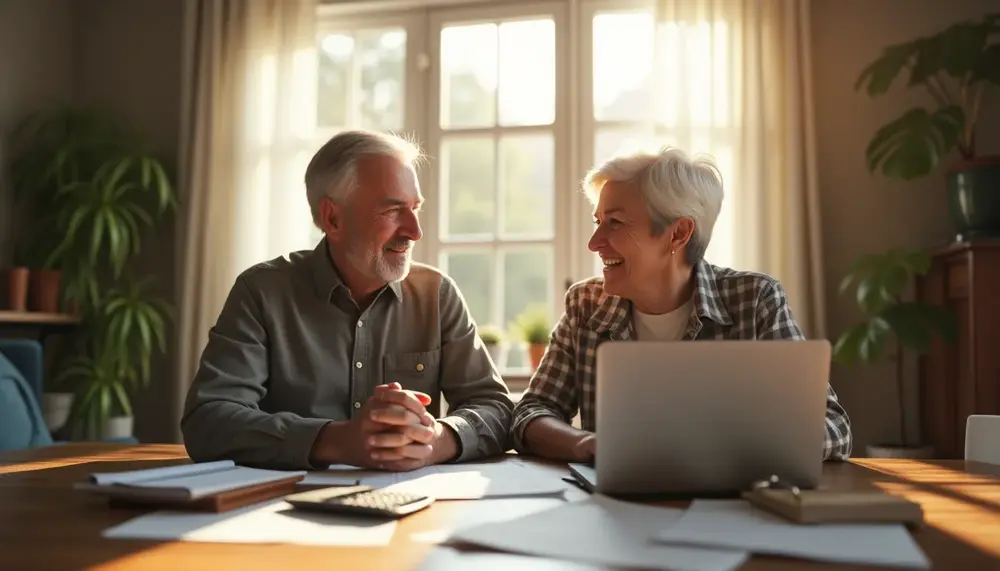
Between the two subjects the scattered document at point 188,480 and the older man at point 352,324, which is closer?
the scattered document at point 188,480

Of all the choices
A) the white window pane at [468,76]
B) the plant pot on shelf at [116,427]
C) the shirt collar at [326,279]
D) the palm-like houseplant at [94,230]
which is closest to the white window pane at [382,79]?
the white window pane at [468,76]

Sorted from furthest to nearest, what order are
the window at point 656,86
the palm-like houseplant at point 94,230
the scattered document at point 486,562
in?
the palm-like houseplant at point 94,230
the window at point 656,86
the scattered document at point 486,562

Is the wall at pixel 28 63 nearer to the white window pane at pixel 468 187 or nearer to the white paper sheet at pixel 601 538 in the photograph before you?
the white window pane at pixel 468 187

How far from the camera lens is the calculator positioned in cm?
→ 103

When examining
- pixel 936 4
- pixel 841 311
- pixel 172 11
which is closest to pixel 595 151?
pixel 841 311

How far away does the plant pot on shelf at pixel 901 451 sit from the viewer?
9.98 ft

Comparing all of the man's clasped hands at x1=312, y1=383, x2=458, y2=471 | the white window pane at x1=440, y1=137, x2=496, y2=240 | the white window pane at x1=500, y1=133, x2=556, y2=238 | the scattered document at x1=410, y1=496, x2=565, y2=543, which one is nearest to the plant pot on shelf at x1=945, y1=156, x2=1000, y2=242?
the white window pane at x1=500, y1=133, x2=556, y2=238

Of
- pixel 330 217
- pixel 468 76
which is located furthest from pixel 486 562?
pixel 468 76

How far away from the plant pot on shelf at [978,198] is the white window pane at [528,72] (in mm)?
1567

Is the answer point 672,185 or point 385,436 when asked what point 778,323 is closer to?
point 672,185

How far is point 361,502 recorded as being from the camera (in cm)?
Answer: 104

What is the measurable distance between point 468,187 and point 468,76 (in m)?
0.47

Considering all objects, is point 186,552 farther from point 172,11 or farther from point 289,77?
point 172,11

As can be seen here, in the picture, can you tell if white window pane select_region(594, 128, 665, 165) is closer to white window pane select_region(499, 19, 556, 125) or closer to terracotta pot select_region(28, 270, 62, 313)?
white window pane select_region(499, 19, 556, 125)
